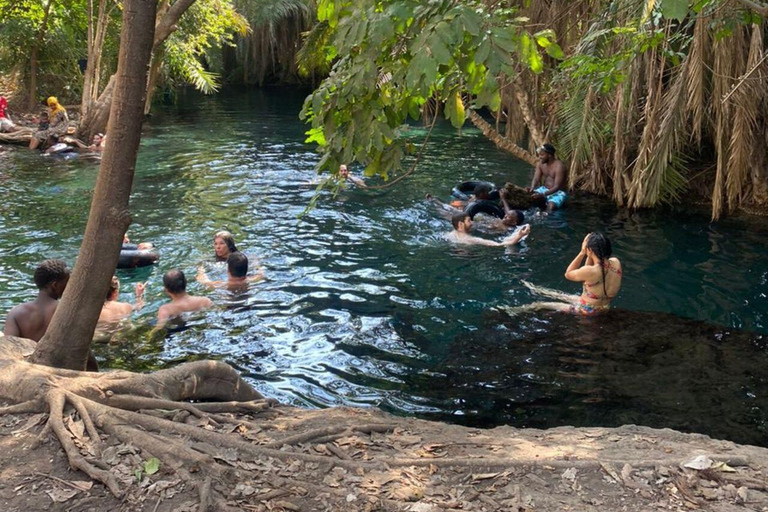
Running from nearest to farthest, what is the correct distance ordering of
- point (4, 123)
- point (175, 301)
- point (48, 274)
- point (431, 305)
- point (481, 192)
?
point (48, 274)
point (175, 301)
point (431, 305)
point (481, 192)
point (4, 123)

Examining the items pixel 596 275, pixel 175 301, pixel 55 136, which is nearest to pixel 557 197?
pixel 596 275

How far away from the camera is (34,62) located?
90.1 ft

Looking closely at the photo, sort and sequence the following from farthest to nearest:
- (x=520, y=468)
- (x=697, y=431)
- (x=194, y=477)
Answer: (x=697, y=431), (x=520, y=468), (x=194, y=477)

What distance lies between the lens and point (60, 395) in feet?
14.3

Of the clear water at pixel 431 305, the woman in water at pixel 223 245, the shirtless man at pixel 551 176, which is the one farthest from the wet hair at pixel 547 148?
the woman in water at pixel 223 245

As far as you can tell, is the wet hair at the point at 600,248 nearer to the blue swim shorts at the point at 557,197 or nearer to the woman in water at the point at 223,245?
the woman in water at the point at 223,245

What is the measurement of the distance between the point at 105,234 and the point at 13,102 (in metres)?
26.9

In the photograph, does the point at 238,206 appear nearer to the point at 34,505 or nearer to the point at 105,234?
the point at 105,234

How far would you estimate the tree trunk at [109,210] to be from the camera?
4625 mm

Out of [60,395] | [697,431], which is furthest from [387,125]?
[697,431]

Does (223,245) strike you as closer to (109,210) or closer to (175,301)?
(175,301)

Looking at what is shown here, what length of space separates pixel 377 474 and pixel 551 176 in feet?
39.1

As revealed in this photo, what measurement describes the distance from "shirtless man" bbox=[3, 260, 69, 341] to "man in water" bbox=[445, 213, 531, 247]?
718 cm

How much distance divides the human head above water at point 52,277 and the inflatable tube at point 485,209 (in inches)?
309
